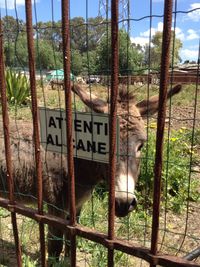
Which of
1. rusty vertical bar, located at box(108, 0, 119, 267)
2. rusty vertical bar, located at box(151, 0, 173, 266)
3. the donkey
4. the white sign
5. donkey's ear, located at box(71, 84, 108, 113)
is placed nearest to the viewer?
rusty vertical bar, located at box(151, 0, 173, 266)

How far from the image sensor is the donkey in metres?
3.01

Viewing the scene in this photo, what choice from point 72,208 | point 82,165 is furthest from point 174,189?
point 72,208

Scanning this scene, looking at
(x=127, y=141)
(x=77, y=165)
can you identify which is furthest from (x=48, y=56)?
(x=127, y=141)

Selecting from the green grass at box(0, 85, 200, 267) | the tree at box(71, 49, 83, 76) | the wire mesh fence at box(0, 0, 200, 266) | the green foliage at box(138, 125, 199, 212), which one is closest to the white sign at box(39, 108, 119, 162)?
the wire mesh fence at box(0, 0, 200, 266)

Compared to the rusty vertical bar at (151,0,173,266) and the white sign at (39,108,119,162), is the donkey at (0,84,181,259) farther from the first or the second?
the rusty vertical bar at (151,0,173,266)

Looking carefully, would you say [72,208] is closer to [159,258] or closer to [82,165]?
[159,258]

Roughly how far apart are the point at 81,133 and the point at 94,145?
0.13 metres

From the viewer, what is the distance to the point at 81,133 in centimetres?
226

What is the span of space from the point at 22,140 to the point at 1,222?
1.40 metres

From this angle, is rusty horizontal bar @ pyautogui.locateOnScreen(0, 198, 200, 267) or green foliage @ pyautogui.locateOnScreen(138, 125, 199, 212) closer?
rusty horizontal bar @ pyautogui.locateOnScreen(0, 198, 200, 267)

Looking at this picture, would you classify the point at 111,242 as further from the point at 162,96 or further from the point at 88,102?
the point at 88,102

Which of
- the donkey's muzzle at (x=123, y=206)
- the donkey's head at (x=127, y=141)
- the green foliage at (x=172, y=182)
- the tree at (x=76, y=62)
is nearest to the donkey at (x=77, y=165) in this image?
the donkey's head at (x=127, y=141)

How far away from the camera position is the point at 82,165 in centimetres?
351

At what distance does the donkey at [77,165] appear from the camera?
301 cm
